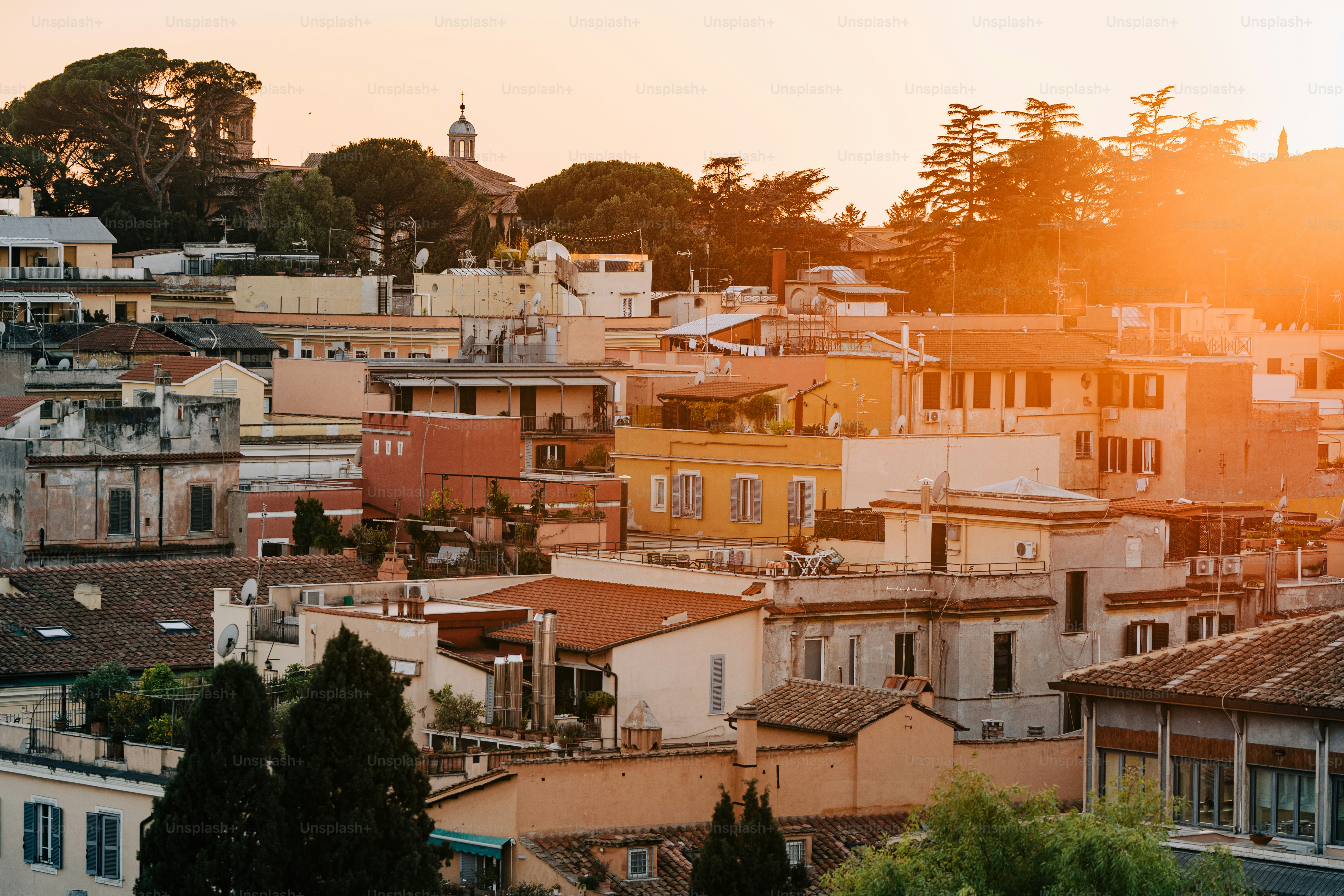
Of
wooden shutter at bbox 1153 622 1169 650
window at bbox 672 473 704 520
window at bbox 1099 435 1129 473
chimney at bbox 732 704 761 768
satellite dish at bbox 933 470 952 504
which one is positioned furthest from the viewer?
window at bbox 1099 435 1129 473

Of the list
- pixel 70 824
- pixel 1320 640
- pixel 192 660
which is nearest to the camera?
pixel 1320 640

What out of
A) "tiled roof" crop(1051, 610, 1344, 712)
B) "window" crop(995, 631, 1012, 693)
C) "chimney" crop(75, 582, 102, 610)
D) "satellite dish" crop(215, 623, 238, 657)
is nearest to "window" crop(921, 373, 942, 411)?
"window" crop(995, 631, 1012, 693)

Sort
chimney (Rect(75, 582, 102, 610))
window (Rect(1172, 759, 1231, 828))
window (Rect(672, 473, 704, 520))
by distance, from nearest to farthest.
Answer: window (Rect(1172, 759, 1231, 828)), chimney (Rect(75, 582, 102, 610)), window (Rect(672, 473, 704, 520))

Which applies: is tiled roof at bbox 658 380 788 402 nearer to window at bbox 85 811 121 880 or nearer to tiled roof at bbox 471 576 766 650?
tiled roof at bbox 471 576 766 650

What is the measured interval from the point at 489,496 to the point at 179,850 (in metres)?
17.6

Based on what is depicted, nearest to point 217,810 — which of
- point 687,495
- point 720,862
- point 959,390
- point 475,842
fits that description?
point 475,842

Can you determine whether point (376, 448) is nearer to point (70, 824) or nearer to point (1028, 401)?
point (1028, 401)

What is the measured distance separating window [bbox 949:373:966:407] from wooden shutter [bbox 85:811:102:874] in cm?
2377

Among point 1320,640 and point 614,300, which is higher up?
point 614,300

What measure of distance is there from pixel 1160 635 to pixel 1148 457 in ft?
53.8

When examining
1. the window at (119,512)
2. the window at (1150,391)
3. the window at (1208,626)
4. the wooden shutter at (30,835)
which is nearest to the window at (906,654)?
the window at (1208,626)

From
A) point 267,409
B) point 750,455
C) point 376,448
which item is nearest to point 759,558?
point 750,455

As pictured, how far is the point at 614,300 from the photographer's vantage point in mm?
72625

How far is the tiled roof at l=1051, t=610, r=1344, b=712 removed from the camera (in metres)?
18.6
